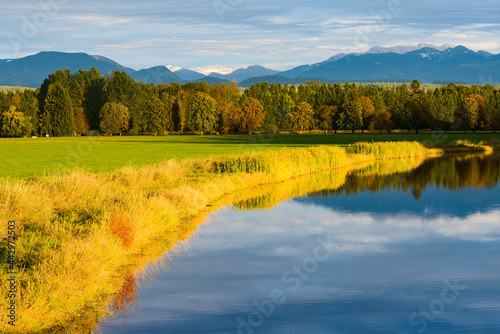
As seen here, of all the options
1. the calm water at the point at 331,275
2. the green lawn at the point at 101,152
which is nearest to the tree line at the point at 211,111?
the green lawn at the point at 101,152

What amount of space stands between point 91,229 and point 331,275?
642 cm

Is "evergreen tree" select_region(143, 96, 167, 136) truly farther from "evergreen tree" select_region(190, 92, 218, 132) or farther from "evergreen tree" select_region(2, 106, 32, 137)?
"evergreen tree" select_region(2, 106, 32, 137)

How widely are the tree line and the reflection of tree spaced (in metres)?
76.5

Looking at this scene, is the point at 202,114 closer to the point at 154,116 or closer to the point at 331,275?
the point at 154,116

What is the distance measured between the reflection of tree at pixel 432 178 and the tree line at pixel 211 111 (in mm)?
76495

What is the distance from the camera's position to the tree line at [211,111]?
131 meters

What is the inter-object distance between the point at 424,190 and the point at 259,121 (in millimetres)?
106882

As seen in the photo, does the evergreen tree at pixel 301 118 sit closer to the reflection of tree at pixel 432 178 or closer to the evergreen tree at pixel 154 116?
the evergreen tree at pixel 154 116

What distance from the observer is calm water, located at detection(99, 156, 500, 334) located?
38.9 feet

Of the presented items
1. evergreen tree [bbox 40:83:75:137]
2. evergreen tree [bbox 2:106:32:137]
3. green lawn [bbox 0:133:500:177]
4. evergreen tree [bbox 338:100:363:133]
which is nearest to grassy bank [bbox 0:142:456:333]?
green lawn [bbox 0:133:500:177]

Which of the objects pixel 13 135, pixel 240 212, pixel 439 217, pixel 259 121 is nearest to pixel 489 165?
pixel 439 217

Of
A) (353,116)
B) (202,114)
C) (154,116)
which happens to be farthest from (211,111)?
(353,116)

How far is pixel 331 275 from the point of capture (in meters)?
15.4

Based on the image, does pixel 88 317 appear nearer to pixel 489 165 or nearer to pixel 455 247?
pixel 455 247
